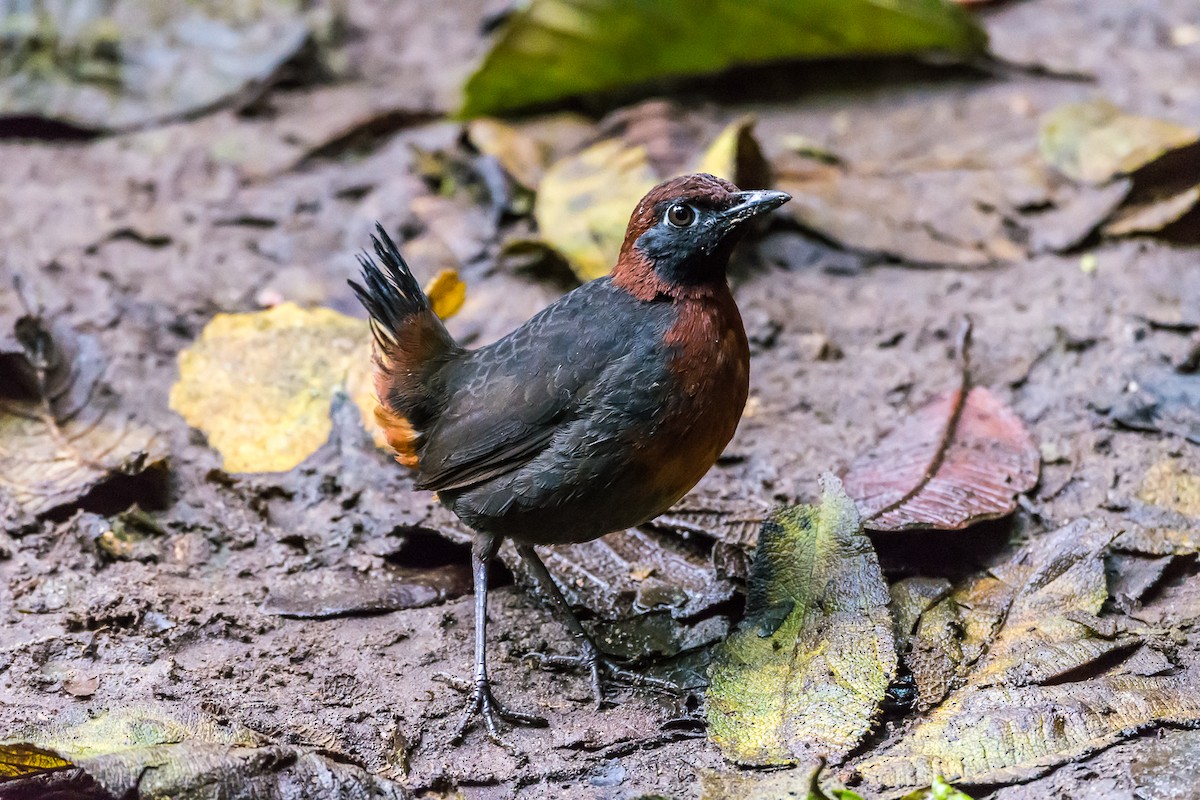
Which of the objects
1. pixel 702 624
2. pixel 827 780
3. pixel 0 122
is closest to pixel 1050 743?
pixel 827 780

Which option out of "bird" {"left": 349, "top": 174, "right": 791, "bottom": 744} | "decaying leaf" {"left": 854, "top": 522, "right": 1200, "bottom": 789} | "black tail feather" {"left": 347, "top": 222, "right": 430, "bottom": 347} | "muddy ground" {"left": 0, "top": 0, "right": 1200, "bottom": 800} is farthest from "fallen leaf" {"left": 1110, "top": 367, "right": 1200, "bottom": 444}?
"black tail feather" {"left": 347, "top": 222, "right": 430, "bottom": 347}

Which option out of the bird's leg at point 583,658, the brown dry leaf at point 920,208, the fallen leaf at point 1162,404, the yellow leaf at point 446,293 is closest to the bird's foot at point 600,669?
the bird's leg at point 583,658

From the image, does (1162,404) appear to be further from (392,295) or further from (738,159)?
(392,295)

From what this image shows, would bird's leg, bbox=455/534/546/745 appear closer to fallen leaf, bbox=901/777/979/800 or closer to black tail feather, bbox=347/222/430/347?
black tail feather, bbox=347/222/430/347

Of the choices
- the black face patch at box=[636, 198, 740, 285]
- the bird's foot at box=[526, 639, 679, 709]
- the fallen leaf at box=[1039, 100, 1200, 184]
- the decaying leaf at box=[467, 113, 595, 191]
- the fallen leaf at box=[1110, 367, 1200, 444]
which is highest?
the black face patch at box=[636, 198, 740, 285]

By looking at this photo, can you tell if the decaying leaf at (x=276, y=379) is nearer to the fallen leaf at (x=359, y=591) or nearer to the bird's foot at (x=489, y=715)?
the fallen leaf at (x=359, y=591)

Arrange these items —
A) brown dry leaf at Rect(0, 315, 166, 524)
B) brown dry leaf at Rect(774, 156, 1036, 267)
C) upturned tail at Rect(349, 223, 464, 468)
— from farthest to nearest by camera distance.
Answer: brown dry leaf at Rect(774, 156, 1036, 267) < brown dry leaf at Rect(0, 315, 166, 524) < upturned tail at Rect(349, 223, 464, 468)
